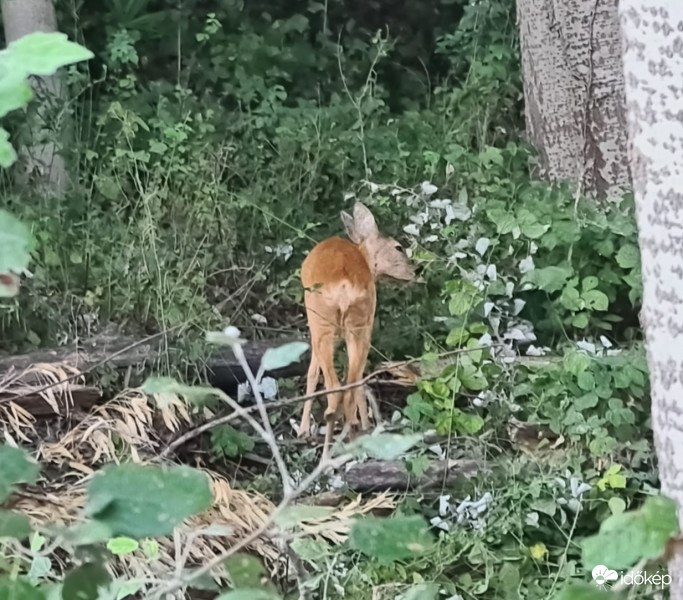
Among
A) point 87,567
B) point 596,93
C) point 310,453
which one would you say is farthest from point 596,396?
point 87,567

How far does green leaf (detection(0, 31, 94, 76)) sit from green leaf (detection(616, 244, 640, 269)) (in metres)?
1.97

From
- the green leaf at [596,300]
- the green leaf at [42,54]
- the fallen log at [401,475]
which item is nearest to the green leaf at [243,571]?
the green leaf at [42,54]

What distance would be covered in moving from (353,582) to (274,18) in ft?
8.46

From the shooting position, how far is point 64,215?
278 centimetres

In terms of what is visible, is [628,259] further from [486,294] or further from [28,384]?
[28,384]

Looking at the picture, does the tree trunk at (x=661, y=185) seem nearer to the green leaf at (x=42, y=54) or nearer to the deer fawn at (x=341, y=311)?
the green leaf at (x=42, y=54)

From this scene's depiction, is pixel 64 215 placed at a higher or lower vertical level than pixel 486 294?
higher

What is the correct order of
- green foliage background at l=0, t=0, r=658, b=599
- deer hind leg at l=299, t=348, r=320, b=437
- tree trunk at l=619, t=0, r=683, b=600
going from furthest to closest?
deer hind leg at l=299, t=348, r=320, b=437 → green foliage background at l=0, t=0, r=658, b=599 → tree trunk at l=619, t=0, r=683, b=600

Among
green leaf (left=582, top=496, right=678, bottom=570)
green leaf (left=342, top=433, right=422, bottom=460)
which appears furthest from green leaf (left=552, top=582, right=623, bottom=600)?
green leaf (left=342, top=433, right=422, bottom=460)

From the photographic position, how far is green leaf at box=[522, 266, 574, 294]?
224 centimetres

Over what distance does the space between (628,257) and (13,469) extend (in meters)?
1.97

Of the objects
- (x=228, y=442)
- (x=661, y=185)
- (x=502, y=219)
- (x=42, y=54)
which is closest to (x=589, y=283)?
(x=502, y=219)

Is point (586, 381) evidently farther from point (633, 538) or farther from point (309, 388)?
point (633, 538)

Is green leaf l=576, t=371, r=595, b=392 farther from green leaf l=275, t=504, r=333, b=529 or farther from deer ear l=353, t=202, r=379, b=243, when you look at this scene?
green leaf l=275, t=504, r=333, b=529
